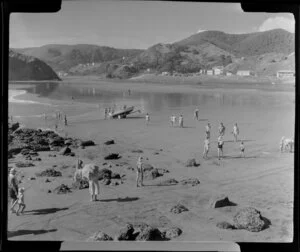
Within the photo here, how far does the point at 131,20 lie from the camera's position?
3.62 m

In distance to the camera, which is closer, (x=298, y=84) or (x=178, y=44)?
(x=298, y=84)

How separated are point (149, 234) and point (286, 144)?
1462 mm

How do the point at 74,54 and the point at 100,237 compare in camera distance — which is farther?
the point at 74,54

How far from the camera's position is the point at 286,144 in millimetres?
3609

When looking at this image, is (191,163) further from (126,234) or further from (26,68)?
(26,68)

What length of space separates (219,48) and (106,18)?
107cm

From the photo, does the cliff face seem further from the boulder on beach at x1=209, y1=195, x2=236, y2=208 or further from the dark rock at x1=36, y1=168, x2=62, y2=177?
the boulder on beach at x1=209, y1=195, x2=236, y2=208

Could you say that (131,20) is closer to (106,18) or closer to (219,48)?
(106,18)

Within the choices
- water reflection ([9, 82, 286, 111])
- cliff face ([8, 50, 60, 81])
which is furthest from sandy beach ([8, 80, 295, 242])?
cliff face ([8, 50, 60, 81])

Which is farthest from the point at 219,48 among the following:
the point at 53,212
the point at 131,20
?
the point at 53,212

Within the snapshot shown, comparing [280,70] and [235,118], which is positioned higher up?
[280,70]

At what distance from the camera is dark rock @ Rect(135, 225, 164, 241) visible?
342 cm

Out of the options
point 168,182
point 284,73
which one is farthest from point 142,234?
point 284,73

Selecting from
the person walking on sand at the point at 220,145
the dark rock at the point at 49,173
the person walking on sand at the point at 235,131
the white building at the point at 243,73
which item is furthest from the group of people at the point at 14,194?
the white building at the point at 243,73
